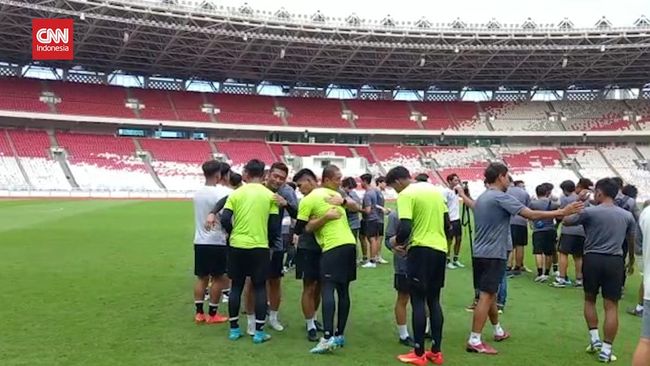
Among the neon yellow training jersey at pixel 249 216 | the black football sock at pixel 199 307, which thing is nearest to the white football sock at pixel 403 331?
the neon yellow training jersey at pixel 249 216

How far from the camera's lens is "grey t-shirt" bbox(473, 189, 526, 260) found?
579cm

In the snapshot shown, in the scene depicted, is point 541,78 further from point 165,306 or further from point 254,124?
point 165,306

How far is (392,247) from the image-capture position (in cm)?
573

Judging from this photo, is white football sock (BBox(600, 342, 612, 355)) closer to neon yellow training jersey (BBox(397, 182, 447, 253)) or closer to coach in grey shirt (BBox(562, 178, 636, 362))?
coach in grey shirt (BBox(562, 178, 636, 362))

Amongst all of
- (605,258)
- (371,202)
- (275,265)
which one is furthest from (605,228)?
(371,202)

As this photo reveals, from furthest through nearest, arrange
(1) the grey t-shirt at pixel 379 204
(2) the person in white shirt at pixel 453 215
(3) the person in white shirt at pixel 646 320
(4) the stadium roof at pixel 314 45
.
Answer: (4) the stadium roof at pixel 314 45
(1) the grey t-shirt at pixel 379 204
(2) the person in white shirt at pixel 453 215
(3) the person in white shirt at pixel 646 320

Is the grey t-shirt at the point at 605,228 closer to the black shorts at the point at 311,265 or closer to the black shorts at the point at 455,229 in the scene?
the black shorts at the point at 311,265

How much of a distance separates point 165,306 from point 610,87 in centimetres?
5714

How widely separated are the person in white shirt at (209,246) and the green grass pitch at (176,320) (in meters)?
0.38

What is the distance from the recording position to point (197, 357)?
542 centimetres

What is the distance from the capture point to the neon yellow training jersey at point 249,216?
6.00 m

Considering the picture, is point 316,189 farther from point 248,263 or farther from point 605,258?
point 605,258

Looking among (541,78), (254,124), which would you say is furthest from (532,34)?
(254,124)

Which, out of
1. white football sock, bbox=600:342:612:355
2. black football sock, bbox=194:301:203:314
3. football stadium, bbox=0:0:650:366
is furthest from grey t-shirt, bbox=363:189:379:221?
white football sock, bbox=600:342:612:355
